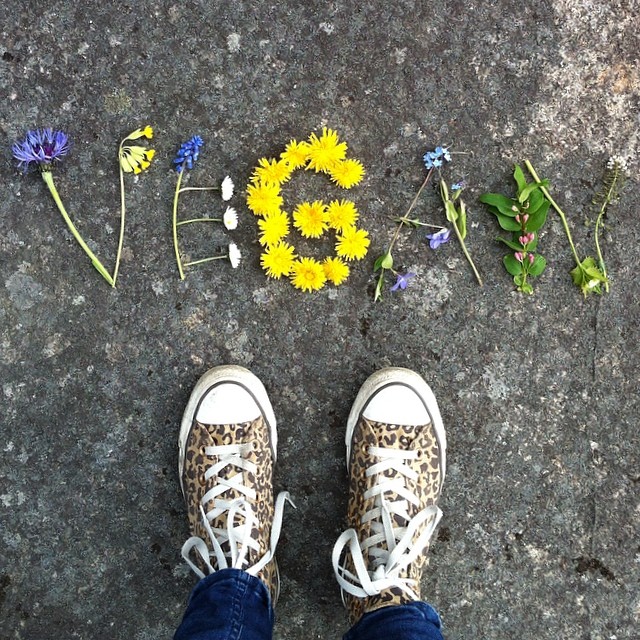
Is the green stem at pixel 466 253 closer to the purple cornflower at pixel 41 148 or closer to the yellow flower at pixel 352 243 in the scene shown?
the yellow flower at pixel 352 243

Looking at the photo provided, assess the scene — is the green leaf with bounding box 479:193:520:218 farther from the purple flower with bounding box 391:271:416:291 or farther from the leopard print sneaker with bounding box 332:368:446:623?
the leopard print sneaker with bounding box 332:368:446:623

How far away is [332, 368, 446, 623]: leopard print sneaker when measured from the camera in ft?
5.62

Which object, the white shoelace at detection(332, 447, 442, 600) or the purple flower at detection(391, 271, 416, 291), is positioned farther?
the purple flower at detection(391, 271, 416, 291)

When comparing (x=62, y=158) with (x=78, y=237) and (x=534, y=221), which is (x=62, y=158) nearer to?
(x=78, y=237)

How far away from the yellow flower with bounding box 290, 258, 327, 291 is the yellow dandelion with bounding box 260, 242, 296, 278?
0.07 feet

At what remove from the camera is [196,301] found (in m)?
1.78

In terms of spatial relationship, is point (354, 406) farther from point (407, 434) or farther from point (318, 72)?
point (318, 72)

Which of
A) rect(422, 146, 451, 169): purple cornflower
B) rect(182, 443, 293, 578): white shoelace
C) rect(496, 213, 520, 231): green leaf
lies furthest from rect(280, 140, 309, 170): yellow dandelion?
rect(182, 443, 293, 578): white shoelace

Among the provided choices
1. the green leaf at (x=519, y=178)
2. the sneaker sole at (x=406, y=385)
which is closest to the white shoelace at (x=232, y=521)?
the sneaker sole at (x=406, y=385)

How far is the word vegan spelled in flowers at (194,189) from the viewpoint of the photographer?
175 cm

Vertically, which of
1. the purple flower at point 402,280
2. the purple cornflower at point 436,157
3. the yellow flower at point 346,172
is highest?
the purple cornflower at point 436,157

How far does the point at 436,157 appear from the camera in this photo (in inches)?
69.1

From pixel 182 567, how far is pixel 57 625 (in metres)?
0.45

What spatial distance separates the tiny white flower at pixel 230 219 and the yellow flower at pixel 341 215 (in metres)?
0.29
